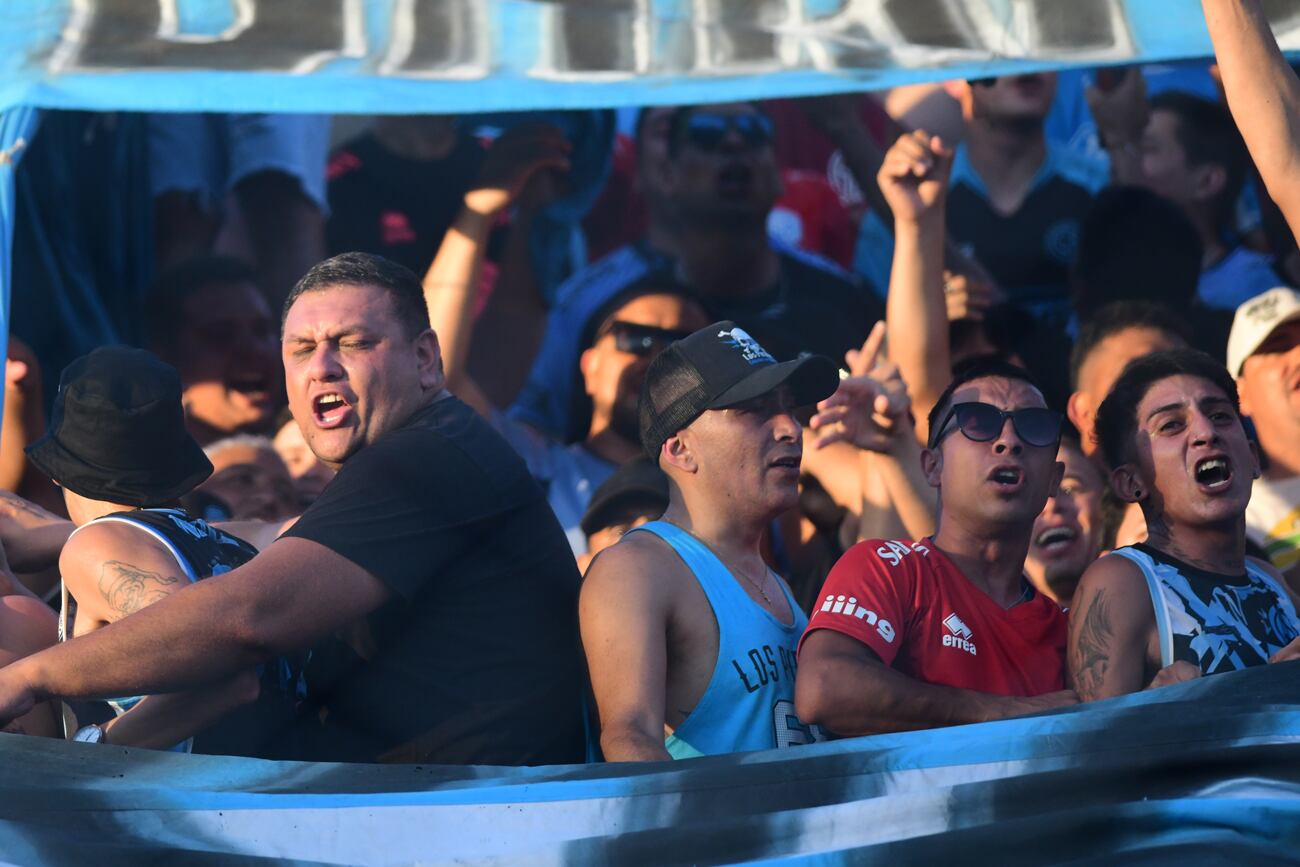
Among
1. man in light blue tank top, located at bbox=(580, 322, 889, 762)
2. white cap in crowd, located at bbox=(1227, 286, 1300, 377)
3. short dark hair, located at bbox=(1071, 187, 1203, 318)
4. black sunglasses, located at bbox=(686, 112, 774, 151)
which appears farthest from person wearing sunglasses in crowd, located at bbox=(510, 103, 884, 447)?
man in light blue tank top, located at bbox=(580, 322, 889, 762)

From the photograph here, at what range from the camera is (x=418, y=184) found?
4.58m

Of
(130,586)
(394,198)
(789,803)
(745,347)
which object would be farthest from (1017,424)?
(394,198)

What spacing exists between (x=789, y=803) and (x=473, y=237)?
2.73 m

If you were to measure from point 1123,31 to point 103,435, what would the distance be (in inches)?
102

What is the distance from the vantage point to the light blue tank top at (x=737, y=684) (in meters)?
2.32

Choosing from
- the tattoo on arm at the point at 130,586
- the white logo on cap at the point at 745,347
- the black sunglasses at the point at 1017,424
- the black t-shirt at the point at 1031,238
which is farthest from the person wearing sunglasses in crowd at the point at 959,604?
the black t-shirt at the point at 1031,238

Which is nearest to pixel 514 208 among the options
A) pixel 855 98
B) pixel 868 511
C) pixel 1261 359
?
pixel 855 98

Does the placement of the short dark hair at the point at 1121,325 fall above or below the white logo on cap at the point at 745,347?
above

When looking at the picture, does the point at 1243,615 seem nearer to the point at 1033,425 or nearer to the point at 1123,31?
the point at 1033,425

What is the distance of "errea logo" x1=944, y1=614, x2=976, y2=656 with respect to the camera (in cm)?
246

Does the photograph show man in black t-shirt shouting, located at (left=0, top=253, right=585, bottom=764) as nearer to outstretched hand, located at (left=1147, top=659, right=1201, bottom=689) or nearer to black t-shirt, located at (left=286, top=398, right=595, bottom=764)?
black t-shirt, located at (left=286, top=398, right=595, bottom=764)

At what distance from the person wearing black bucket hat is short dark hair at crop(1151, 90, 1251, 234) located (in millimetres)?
2867

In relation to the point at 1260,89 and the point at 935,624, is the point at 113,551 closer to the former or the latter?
the point at 935,624

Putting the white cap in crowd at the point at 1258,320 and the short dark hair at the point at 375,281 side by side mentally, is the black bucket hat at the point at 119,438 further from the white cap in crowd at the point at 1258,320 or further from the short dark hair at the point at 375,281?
the white cap in crowd at the point at 1258,320
